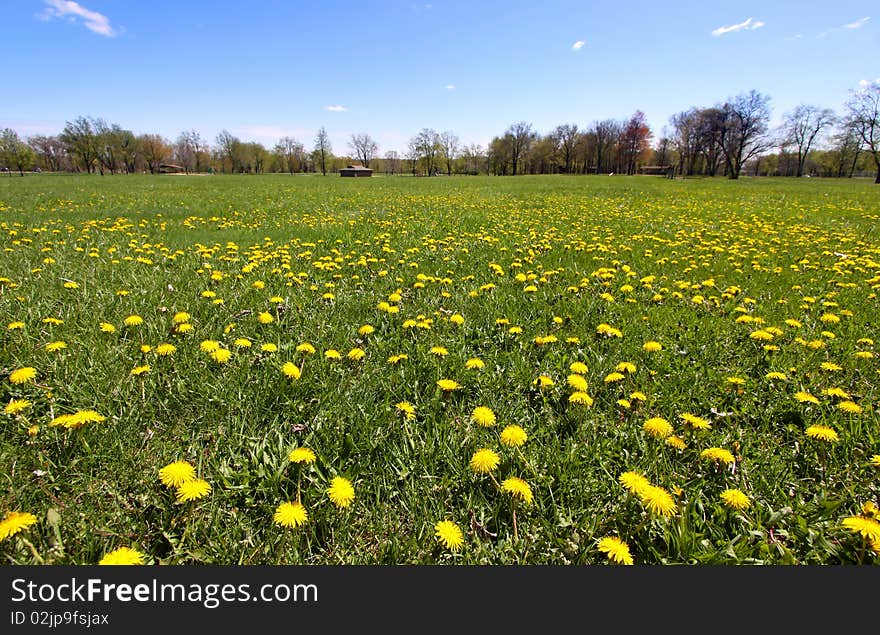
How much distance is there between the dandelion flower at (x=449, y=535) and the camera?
1404 millimetres

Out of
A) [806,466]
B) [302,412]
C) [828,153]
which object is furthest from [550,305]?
[828,153]

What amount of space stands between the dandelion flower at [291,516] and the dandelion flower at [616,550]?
3.47 ft

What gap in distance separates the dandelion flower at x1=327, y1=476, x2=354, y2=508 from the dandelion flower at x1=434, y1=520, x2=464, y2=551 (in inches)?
13.8

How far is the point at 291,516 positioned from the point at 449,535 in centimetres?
57

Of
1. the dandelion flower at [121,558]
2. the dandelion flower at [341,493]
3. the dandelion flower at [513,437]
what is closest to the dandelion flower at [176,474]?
the dandelion flower at [121,558]

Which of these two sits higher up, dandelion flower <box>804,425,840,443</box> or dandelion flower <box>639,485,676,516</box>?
dandelion flower <box>804,425,840,443</box>

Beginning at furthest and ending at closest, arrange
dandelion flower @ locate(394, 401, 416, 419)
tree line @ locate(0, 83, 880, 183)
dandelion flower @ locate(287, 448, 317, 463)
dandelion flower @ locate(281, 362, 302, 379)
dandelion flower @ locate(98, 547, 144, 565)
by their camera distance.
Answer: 1. tree line @ locate(0, 83, 880, 183)
2. dandelion flower @ locate(281, 362, 302, 379)
3. dandelion flower @ locate(394, 401, 416, 419)
4. dandelion flower @ locate(287, 448, 317, 463)
5. dandelion flower @ locate(98, 547, 144, 565)

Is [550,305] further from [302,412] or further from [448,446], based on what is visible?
[302,412]

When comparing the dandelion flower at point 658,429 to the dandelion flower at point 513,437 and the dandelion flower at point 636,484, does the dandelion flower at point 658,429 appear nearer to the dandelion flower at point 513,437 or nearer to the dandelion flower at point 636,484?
the dandelion flower at point 636,484

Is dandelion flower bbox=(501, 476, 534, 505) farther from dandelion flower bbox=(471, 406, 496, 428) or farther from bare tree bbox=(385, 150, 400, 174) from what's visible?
bare tree bbox=(385, 150, 400, 174)

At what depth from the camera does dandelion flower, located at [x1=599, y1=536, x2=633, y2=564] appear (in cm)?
138

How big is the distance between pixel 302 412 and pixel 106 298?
2.65 meters

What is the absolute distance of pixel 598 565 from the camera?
140 centimetres

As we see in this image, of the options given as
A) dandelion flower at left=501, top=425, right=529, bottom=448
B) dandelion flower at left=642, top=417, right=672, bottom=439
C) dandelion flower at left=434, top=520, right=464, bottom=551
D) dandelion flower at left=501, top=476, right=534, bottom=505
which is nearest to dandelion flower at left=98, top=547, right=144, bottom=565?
dandelion flower at left=434, top=520, right=464, bottom=551
